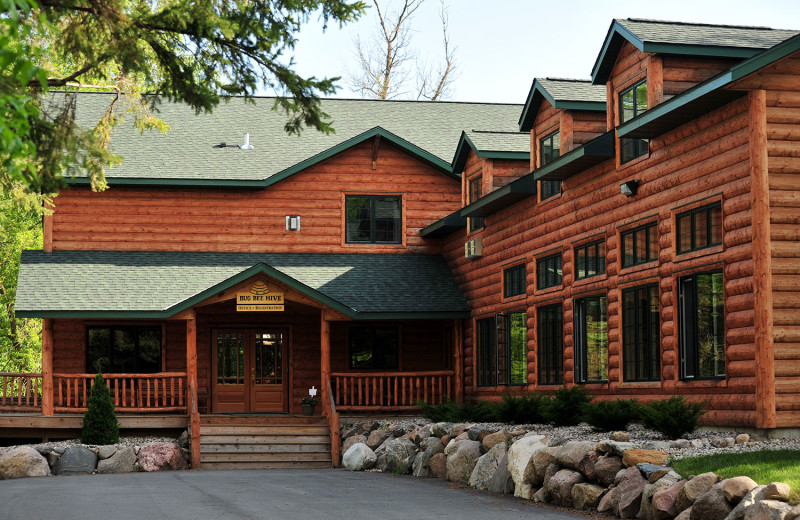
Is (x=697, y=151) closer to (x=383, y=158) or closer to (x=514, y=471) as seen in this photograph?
(x=514, y=471)

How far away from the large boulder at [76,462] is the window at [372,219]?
345 inches

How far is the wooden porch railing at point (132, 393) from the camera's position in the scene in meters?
21.6

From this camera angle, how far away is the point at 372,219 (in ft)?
85.2

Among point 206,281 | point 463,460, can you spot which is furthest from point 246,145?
point 463,460

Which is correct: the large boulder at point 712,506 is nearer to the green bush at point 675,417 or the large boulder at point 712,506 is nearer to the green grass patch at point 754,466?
the green grass patch at point 754,466

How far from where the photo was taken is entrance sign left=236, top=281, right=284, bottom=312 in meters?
22.3

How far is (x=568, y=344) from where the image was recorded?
17.9 meters

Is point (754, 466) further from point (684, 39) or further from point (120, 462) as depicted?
point (120, 462)

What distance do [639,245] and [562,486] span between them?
449cm

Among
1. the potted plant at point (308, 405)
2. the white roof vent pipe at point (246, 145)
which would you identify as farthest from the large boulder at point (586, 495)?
the white roof vent pipe at point (246, 145)

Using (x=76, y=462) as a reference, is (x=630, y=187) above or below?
above

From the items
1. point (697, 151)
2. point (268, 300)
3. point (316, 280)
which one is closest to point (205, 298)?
point (268, 300)

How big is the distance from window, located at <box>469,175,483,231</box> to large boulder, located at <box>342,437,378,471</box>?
19.9ft

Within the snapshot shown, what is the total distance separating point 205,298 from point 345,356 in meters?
4.81
